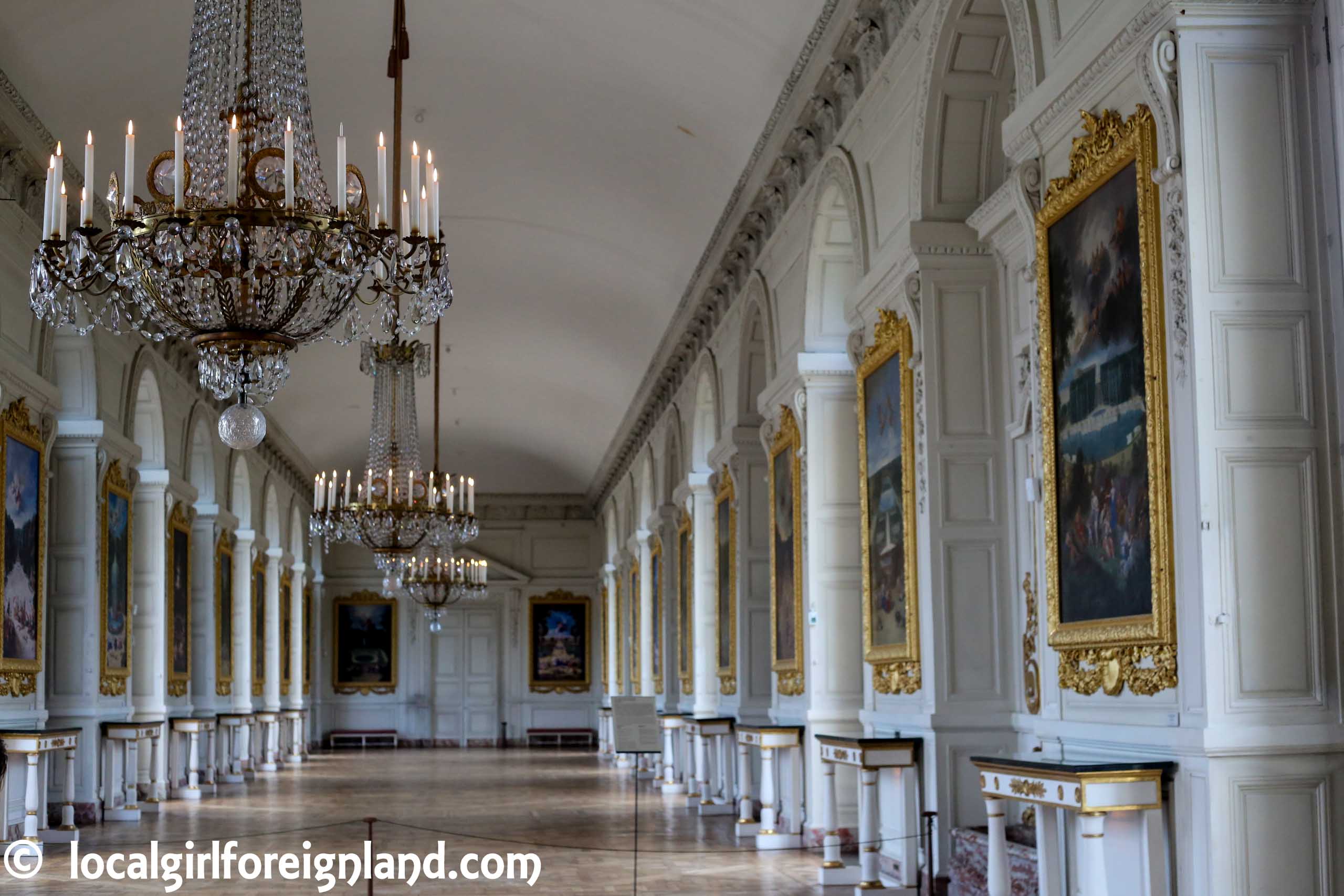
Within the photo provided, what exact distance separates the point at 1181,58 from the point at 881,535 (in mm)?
5233

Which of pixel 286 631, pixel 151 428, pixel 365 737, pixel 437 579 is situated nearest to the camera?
pixel 151 428

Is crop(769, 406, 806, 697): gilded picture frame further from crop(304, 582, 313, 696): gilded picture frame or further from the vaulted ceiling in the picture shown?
crop(304, 582, 313, 696): gilded picture frame

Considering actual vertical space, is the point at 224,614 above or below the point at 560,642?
above

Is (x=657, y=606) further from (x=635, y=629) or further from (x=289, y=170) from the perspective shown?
(x=289, y=170)

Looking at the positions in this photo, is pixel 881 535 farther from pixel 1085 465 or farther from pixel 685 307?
pixel 685 307

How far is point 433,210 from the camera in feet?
23.9

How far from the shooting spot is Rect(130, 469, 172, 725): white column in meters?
19.8

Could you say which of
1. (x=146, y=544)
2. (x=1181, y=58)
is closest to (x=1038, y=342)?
(x=1181, y=58)

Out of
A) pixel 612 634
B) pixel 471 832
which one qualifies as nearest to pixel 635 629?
pixel 612 634

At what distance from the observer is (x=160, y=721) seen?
18062 mm

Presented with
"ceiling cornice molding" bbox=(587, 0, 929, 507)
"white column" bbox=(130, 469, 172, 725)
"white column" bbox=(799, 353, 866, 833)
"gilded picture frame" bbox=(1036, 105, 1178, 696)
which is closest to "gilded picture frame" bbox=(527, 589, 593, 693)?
"ceiling cornice molding" bbox=(587, 0, 929, 507)

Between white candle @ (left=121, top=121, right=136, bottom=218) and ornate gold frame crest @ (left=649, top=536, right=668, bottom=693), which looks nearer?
white candle @ (left=121, top=121, right=136, bottom=218)

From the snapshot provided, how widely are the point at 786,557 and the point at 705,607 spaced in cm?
572

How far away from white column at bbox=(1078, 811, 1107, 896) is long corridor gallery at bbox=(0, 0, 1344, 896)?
12 mm
